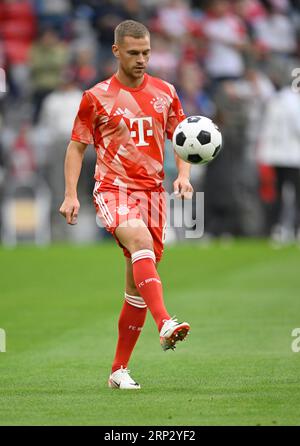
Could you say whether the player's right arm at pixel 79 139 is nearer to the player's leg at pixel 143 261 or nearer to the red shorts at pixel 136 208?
the red shorts at pixel 136 208

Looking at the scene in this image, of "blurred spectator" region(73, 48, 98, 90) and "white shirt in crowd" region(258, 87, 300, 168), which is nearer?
"white shirt in crowd" region(258, 87, 300, 168)

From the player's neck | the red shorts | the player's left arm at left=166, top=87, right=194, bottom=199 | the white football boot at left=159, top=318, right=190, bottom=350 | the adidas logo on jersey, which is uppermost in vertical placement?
the player's neck

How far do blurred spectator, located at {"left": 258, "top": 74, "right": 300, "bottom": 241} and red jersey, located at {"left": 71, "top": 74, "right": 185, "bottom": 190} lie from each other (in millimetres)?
14348

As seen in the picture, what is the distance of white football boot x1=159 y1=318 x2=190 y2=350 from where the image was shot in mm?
7277

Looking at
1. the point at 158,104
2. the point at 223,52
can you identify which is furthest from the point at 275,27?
the point at 158,104

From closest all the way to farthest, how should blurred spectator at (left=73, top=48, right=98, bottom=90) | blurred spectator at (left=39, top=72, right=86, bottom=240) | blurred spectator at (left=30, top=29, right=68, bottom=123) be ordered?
1. blurred spectator at (left=39, top=72, right=86, bottom=240)
2. blurred spectator at (left=73, top=48, right=98, bottom=90)
3. blurred spectator at (left=30, top=29, right=68, bottom=123)

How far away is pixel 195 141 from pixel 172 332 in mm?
1562

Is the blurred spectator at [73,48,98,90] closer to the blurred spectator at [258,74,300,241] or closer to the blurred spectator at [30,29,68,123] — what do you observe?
the blurred spectator at [30,29,68,123]

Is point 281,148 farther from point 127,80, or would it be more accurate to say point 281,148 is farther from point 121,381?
point 121,381

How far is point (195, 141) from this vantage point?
8.28m

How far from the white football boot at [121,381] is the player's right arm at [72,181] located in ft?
3.46

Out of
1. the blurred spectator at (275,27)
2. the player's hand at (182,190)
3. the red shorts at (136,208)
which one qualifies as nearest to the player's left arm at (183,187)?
the player's hand at (182,190)

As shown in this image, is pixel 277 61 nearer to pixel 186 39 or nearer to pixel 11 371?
pixel 186 39

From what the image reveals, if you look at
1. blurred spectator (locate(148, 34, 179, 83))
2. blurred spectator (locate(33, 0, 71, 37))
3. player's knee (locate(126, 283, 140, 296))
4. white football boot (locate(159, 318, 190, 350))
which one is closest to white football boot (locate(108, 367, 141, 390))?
player's knee (locate(126, 283, 140, 296))
